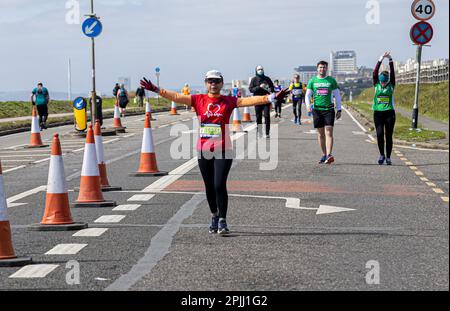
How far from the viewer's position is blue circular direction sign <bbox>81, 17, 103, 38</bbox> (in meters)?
30.5

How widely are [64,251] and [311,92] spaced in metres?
11.2

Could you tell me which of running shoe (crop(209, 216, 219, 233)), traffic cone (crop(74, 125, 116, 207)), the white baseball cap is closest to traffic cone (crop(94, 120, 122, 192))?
traffic cone (crop(74, 125, 116, 207))

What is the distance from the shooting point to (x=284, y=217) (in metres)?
12.4

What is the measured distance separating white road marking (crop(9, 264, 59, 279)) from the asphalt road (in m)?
0.02

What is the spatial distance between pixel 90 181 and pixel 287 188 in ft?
11.7

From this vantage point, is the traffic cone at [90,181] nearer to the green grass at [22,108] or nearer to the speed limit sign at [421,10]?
the speed limit sign at [421,10]

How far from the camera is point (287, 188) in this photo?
15.9m

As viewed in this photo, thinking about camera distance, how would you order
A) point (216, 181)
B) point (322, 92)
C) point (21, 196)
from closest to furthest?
point (216, 181)
point (21, 196)
point (322, 92)

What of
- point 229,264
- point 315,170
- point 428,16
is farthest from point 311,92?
point 229,264

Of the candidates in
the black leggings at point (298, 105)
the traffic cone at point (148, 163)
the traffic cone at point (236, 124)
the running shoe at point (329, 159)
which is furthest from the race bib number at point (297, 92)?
the traffic cone at point (148, 163)

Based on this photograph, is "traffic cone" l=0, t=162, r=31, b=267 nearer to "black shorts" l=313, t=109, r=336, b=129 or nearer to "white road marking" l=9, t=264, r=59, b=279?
"white road marking" l=9, t=264, r=59, b=279

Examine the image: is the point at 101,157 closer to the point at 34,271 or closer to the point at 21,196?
the point at 21,196

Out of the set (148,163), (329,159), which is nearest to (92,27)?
(329,159)
